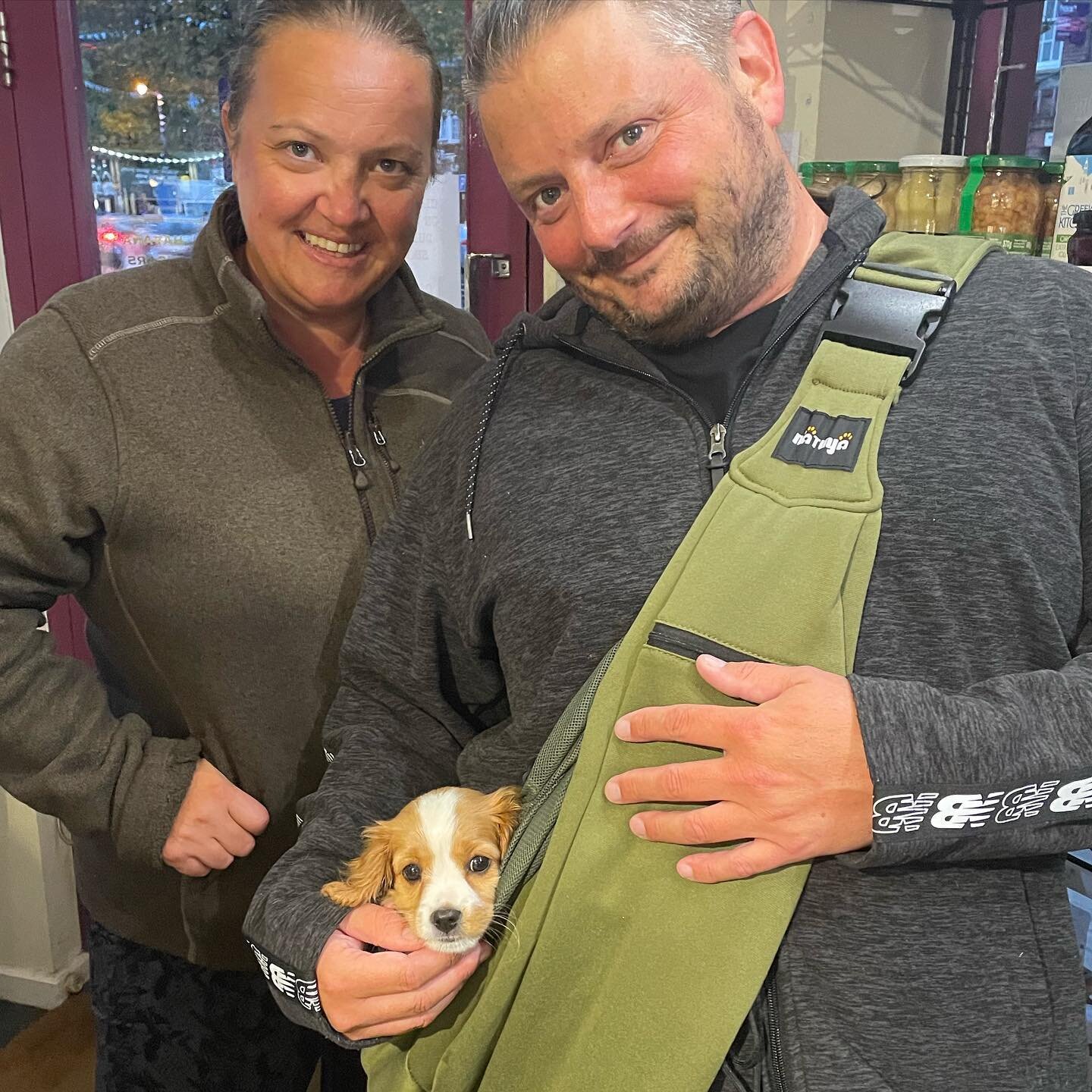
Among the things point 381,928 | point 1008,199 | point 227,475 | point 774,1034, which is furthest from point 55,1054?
point 1008,199

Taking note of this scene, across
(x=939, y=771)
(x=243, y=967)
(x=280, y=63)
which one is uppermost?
(x=280, y=63)

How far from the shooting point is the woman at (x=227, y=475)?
112cm

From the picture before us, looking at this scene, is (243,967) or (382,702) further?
(243,967)

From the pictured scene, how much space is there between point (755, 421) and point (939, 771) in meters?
0.30

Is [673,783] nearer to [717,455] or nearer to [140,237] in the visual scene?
[717,455]

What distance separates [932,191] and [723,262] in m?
0.71

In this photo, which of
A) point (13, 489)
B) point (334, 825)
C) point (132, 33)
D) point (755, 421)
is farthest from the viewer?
point (132, 33)

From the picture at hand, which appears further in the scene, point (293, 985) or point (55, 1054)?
point (55, 1054)

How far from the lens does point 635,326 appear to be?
0.87 meters

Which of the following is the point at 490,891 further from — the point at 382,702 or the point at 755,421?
the point at 755,421

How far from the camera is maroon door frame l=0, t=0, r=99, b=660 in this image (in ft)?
6.73

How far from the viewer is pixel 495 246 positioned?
2.38m

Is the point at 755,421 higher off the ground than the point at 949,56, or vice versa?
the point at 949,56

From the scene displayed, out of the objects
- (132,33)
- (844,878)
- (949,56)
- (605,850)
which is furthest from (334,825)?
(132,33)
